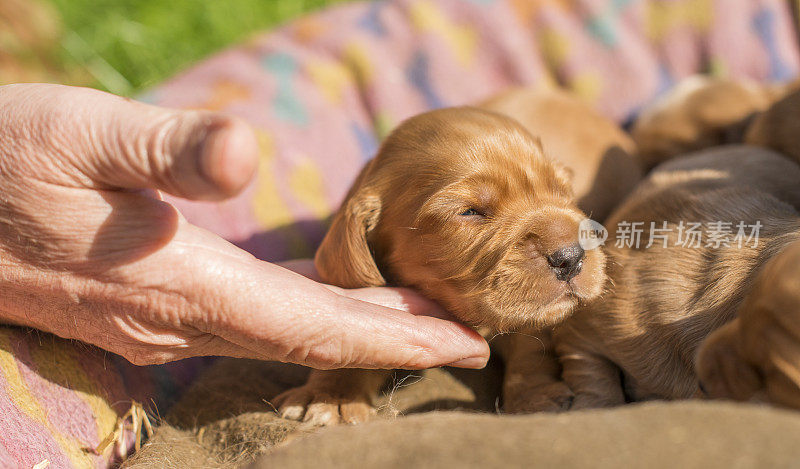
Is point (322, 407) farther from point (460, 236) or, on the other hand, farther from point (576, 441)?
point (576, 441)

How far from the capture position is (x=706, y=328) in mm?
2393

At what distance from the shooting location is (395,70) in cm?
450

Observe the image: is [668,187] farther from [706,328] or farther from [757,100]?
[757,100]

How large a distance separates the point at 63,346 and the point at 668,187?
2.61 metres

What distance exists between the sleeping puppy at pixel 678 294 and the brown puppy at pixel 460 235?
268 millimetres

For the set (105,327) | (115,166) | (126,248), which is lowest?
(105,327)

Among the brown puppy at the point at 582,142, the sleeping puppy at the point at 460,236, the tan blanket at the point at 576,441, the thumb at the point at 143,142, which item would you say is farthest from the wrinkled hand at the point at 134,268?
the brown puppy at the point at 582,142

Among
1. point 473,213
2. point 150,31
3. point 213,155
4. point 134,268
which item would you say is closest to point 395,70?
point 473,213

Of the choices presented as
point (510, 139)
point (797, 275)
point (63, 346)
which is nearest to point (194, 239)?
point (63, 346)

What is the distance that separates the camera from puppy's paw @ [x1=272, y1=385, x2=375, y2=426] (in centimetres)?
263

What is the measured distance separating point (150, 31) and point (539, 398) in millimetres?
4561

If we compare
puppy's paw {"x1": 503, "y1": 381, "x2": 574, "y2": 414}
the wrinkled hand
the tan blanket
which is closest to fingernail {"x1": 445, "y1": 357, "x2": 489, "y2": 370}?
the wrinkled hand

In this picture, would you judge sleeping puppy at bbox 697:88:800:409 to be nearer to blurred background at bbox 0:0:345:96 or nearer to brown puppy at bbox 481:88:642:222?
brown puppy at bbox 481:88:642:222

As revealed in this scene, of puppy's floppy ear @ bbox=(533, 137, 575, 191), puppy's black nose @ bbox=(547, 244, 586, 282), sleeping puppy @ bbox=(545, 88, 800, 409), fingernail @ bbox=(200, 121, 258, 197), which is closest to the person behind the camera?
fingernail @ bbox=(200, 121, 258, 197)
